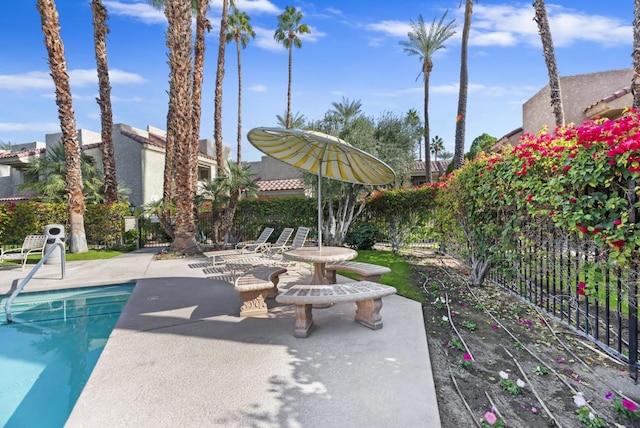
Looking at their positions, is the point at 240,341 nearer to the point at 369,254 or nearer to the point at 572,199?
the point at 572,199

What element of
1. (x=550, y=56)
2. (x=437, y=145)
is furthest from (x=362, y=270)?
(x=437, y=145)

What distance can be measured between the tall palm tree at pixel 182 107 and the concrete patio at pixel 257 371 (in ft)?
21.6

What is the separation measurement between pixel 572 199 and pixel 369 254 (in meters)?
8.04

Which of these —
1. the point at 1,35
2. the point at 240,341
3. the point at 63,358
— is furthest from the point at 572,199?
the point at 1,35

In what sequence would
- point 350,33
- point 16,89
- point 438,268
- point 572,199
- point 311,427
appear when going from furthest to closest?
point 16,89, point 350,33, point 438,268, point 572,199, point 311,427

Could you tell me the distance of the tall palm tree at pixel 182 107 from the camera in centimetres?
1107

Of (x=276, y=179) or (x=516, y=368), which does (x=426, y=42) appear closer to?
(x=276, y=179)

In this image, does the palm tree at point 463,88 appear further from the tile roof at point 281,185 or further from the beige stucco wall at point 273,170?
the beige stucco wall at point 273,170

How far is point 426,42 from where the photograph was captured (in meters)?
24.1

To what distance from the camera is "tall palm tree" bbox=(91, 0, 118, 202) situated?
14203 mm

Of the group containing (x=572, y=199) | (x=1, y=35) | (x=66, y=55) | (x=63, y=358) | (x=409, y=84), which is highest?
(x=409, y=84)

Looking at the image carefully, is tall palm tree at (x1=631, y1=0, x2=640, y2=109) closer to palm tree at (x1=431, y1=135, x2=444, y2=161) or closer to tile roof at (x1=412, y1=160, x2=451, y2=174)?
tile roof at (x1=412, y1=160, x2=451, y2=174)

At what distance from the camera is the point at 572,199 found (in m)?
3.22

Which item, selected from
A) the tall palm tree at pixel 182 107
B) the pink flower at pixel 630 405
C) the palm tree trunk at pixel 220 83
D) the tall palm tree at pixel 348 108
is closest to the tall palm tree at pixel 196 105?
the tall palm tree at pixel 182 107
